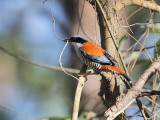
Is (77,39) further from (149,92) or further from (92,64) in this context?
(149,92)

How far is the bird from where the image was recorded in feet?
5.68

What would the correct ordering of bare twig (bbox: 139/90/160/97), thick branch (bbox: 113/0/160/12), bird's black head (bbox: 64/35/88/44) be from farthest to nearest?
bird's black head (bbox: 64/35/88/44)
thick branch (bbox: 113/0/160/12)
bare twig (bbox: 139/90/160/97)

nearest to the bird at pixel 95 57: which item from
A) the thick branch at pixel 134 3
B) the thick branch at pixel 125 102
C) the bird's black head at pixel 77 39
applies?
the bird's black head at pixel 77 39

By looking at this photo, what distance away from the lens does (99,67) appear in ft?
6.14

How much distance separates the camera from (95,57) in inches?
74.5

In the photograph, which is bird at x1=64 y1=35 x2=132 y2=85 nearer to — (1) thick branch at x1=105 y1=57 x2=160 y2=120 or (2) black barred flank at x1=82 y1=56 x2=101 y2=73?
(2) black barred flank at x1=82 y1=56 x2=101 y2=73

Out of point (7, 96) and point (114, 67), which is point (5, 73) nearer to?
point (7, 96)

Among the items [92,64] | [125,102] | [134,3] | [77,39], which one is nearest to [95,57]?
[92,64]

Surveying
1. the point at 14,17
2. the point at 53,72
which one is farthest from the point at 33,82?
the point at 14,17

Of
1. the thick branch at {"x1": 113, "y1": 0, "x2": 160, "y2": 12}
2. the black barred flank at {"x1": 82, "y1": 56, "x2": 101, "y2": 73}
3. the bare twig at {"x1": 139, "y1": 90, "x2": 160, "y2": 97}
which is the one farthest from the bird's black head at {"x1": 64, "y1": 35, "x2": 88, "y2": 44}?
the bare twig at {"x1": 139, "y1": 90, "x2": 160, "y2": 97}

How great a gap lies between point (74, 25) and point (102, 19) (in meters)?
1.76

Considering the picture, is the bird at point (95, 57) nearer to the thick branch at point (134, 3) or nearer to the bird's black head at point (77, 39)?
the bird's black head at point (77, 39)

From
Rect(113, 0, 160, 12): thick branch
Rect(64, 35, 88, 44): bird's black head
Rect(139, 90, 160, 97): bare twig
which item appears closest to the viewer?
Rect(139, 90, 160, 97): bare twig

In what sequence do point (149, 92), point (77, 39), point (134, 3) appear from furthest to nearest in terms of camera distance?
point (77, 39)
point (134, 3)
point (149, 92)
